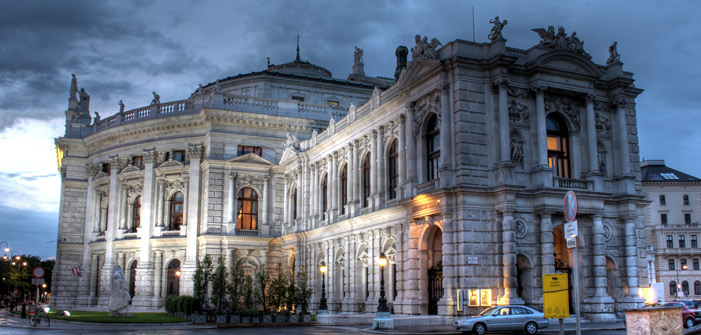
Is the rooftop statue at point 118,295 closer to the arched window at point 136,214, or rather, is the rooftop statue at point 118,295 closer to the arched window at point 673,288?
the arched window at point 136,214

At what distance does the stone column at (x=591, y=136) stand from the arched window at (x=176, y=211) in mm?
34197

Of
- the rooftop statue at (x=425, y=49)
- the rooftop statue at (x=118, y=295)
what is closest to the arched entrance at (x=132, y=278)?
the rooftop statue at (x=118, y=295)

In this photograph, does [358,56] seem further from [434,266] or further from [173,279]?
[434,266]

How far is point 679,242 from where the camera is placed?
3206 inches

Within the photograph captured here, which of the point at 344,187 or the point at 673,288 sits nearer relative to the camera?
the point at 344,187

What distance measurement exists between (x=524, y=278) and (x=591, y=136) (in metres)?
8.32

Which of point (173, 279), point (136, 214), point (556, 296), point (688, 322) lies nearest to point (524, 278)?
point (688, 322)

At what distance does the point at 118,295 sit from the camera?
38.8 metres

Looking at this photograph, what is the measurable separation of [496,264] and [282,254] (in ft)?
85.9

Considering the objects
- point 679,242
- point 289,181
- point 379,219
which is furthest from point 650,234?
point 379,219

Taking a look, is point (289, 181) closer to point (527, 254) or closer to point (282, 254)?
point (282, 254)

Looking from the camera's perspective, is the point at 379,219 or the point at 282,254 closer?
the point at 379,219

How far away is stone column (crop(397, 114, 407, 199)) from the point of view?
36.7 m

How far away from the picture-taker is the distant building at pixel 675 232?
8038 centimetres
